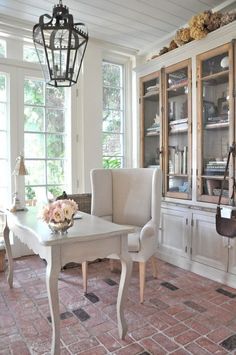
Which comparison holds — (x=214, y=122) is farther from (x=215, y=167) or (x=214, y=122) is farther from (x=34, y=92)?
(x=34, y=92)

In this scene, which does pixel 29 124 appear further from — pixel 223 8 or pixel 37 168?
pixel 223 8

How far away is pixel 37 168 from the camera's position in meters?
3.49

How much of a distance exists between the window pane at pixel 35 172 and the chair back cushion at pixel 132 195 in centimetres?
97

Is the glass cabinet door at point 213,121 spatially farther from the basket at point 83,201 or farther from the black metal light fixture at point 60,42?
the black metal light fixture at point 60,42

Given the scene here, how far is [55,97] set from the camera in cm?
359

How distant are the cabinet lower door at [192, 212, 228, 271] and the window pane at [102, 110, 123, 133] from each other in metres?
1.77

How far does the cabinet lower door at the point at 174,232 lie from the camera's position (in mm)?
3059

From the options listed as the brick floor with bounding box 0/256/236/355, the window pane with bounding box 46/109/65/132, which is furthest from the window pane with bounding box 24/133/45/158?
the brick floor with bounding box 0/256/236/355

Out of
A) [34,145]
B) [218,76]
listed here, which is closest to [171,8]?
[218,76]

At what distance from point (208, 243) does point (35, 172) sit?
215 centimetres

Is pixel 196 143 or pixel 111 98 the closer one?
pixel 196 143

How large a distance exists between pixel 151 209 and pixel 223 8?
7.15 feet

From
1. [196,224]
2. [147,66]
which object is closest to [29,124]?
[147,66]

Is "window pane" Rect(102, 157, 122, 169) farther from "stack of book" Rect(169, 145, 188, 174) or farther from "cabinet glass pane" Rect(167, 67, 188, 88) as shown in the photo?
"cabinet glass pane" Rect(167, 67, 188, 88)
